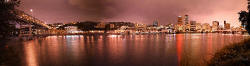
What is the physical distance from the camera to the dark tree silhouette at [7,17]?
7.10 meters

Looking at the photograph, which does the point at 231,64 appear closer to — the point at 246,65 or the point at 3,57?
the point at 246,65

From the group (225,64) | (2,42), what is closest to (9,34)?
(2,42)

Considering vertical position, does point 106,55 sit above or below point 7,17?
below

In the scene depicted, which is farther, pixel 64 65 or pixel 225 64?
pixel 64 65

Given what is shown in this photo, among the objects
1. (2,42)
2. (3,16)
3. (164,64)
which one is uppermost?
(3,16)

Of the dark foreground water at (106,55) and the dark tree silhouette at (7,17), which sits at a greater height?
the dark tree silhouette at (7,17)

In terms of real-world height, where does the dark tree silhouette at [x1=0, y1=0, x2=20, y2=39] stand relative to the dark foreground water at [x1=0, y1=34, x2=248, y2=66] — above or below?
above

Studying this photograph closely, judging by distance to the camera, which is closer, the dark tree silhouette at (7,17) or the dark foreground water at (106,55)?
the dark tree silhouette at (7,17)

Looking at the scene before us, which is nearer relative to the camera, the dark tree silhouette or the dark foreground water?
the dark tree silhouette

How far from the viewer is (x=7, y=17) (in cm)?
723

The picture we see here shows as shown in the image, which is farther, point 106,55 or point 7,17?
point 106,55

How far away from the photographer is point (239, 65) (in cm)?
775

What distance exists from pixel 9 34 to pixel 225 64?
9493 millimetres

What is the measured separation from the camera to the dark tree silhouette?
7.10m
